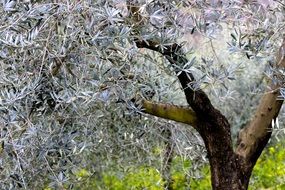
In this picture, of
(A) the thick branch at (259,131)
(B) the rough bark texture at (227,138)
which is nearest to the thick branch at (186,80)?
(B) the rough bark texture at (227,138)

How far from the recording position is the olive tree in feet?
7.86

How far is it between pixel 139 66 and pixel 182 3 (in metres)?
0.57

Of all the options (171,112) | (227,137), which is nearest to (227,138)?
(227,137)

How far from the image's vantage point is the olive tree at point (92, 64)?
2.40 m

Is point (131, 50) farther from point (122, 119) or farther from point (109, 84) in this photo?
point (122, 119)

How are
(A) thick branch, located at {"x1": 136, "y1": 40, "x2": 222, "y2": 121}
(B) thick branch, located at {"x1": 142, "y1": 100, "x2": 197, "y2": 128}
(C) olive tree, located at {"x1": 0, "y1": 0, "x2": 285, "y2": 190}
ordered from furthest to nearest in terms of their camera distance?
(B) thick branch, located at {"x1": 142, "y1": 100, "x2": 197, "y2": 128} → (A) thick branch, located at {"x1": 136, "y1": 40, "x2": 222, "y2": 121} → (C) olive tree, located at {"x1": 0, "y1": 0, "x2": 285, "y2": 190}

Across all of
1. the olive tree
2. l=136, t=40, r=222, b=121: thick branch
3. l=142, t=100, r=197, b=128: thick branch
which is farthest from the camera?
l=142, t=100, r=197, b=128: thick branch

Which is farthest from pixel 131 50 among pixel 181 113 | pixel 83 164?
pixel 83 164

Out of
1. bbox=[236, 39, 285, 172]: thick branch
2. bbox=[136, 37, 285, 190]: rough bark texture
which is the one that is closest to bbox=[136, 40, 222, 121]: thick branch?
bbox=[136, 37, 285, 190]: rough bark texture

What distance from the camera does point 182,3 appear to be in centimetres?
259

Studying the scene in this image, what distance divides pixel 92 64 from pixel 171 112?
2.29 ft

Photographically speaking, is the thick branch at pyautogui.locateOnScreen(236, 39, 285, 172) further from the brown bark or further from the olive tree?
the olive tree

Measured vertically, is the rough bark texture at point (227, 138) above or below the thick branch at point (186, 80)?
below

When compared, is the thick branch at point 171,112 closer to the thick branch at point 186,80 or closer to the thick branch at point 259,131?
the thick branch at point 186,80
